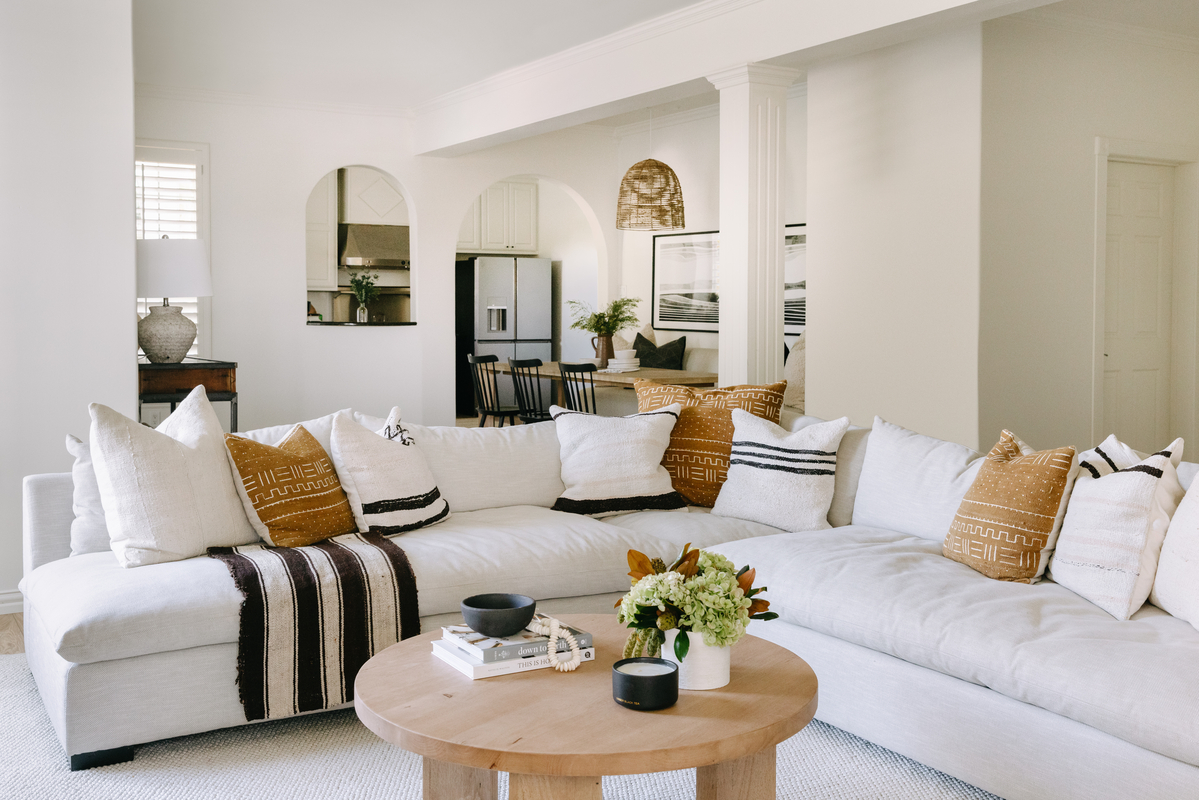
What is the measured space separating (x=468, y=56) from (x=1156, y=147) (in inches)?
158

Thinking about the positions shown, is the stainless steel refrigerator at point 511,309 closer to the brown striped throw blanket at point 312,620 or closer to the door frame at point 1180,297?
the door frame at point 1180,297

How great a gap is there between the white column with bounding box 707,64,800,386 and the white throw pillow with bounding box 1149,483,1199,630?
2729mm

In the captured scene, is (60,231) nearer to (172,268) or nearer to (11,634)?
(172,268)

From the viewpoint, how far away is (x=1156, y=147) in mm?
5875

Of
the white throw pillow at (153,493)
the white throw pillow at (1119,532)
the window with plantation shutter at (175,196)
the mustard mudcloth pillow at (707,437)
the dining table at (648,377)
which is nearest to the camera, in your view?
the white throw pillow at (1119,532)

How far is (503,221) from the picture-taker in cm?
1034

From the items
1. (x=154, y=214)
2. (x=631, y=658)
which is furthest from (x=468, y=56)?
(x=631, y=658)

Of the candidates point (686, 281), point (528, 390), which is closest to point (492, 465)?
point (528, 390)

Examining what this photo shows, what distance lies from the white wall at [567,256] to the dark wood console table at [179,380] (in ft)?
16.7

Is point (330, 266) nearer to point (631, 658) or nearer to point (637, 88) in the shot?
point (637, 88)

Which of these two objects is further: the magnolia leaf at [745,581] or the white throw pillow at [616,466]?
the white throw pillow at [616,466]

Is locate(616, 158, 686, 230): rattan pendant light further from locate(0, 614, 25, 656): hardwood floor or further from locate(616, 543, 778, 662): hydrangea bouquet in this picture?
locate(616, 543, 778, 662): hydrangea bouquet

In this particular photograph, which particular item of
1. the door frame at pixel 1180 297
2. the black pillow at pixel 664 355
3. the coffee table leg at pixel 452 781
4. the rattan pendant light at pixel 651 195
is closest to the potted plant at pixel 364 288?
the black pillow at pixel 664 355

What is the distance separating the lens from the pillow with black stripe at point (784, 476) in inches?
137
